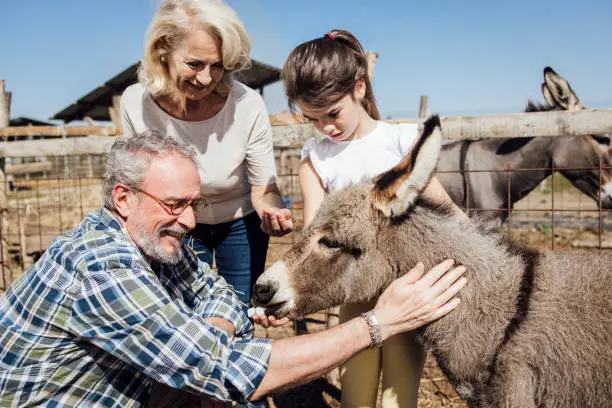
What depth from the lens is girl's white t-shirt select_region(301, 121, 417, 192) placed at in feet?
9.24

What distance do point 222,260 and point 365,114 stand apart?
4.96 ft

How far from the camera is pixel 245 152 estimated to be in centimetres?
331

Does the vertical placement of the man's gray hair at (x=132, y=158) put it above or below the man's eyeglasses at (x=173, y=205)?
above

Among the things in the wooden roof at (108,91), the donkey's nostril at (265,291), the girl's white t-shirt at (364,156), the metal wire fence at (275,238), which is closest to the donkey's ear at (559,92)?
the metal wire fence at (275,238)

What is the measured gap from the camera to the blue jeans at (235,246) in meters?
3.45

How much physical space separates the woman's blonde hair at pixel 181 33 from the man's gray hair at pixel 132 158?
0.82 meters

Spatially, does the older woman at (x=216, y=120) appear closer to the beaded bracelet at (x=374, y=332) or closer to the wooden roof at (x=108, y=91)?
the beaded bracelet at (x=374, y=332)

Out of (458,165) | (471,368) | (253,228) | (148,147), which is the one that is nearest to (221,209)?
(253,228)

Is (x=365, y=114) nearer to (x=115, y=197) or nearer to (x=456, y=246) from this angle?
(x=456, y=246)

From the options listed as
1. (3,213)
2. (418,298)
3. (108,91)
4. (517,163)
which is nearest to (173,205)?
(418,298)

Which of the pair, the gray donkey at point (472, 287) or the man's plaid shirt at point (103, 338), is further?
the gray donkey at point (472, 287)

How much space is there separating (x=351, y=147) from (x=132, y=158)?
127cm

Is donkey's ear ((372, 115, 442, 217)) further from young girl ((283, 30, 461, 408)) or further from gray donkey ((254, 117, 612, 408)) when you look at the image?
young girl ((283, 30, 461, 408))

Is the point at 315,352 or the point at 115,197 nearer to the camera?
the point at 315,352
